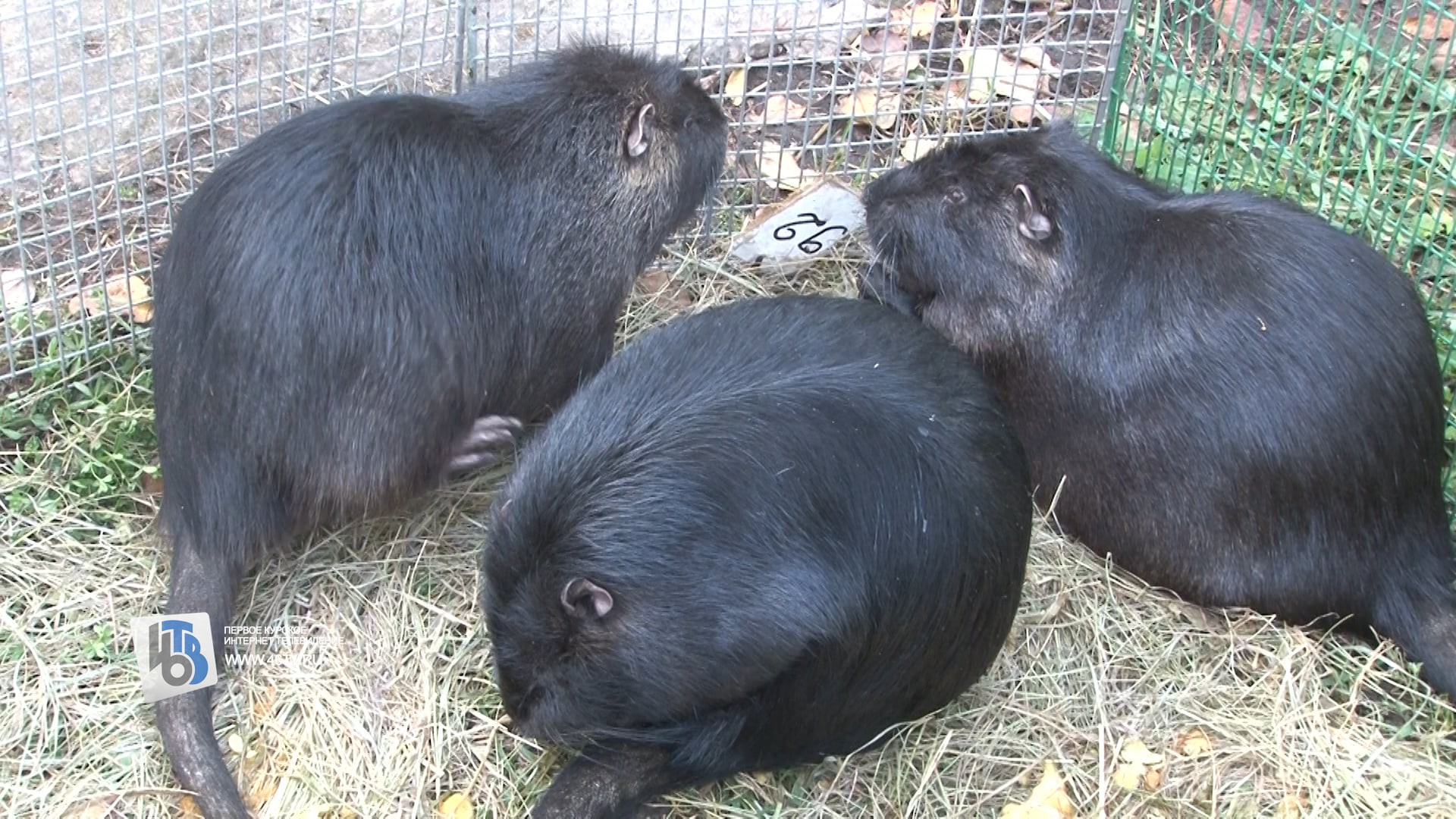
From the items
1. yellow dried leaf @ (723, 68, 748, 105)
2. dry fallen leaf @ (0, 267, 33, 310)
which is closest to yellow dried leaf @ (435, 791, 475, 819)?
dry fallen leaf @ (0, 267, 33, 310)

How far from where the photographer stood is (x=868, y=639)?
120 inches

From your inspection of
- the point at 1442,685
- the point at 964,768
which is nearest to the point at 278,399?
the point at 964,768

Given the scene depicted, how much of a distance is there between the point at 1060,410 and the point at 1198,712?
78 cm

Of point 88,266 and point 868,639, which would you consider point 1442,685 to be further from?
point 88,266

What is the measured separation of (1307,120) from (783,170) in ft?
4.78

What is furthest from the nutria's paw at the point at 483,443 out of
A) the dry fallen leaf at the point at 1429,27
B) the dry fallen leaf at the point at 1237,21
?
the dry fallen leaf at the point at 1429,27

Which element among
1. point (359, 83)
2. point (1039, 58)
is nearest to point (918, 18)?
point (1039, 58)

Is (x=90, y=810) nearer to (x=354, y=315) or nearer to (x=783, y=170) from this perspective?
(x=354, y=315)

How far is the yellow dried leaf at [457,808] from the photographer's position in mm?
3195

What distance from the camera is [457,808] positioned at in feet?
10.5

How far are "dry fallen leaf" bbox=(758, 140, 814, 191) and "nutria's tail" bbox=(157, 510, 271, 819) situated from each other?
188cm

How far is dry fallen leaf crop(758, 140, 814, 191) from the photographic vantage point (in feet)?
14.5

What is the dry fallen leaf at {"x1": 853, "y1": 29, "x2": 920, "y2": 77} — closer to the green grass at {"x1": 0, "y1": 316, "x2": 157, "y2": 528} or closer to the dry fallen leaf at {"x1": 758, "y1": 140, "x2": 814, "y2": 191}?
the dry fallen leaf at {"x1": 758, "y1": 140, "x2": 814, "y2": 191}

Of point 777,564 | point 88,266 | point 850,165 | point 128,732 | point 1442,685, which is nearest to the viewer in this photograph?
point 777,564
